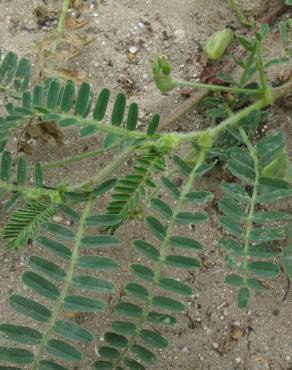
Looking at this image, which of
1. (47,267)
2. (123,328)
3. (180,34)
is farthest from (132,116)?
(180,34)

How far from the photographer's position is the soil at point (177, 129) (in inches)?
88.5

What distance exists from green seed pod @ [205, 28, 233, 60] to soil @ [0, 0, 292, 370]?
107mm

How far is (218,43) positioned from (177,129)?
35cm

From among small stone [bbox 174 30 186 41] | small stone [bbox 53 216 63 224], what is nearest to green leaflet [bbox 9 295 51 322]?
small stone [bbox 53 216 63 224]

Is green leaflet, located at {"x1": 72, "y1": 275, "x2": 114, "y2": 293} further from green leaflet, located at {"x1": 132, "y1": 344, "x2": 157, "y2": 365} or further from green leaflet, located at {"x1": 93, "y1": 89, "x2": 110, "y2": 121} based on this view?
green leaflet, located at {"x1": 93, "y1": 89, "x2": 110, "y2": 121}

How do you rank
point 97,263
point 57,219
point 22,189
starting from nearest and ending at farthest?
point 97,263 < point 22,189 < point 57,219

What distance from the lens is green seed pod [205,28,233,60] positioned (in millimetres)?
2574

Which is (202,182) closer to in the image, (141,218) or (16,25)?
(141,218)

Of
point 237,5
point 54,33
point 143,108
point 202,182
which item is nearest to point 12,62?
point 54,33

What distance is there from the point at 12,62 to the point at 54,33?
387 mm

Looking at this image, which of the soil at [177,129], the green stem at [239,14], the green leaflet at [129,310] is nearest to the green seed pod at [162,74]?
the soil at [177,129]

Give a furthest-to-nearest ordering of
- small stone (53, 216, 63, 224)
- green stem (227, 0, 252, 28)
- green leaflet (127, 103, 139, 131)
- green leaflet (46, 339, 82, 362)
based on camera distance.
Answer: green stem (227, 0, 252, 28)
small stone (53, 216, 63, 224)
green leaflet (127, 103, 139, 131)
green leaflet (46, 339, 82, 362)

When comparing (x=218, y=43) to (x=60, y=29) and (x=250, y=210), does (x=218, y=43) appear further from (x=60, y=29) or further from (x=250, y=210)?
(x=250, y=210)

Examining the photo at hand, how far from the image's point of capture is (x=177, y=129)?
8.49 ft
